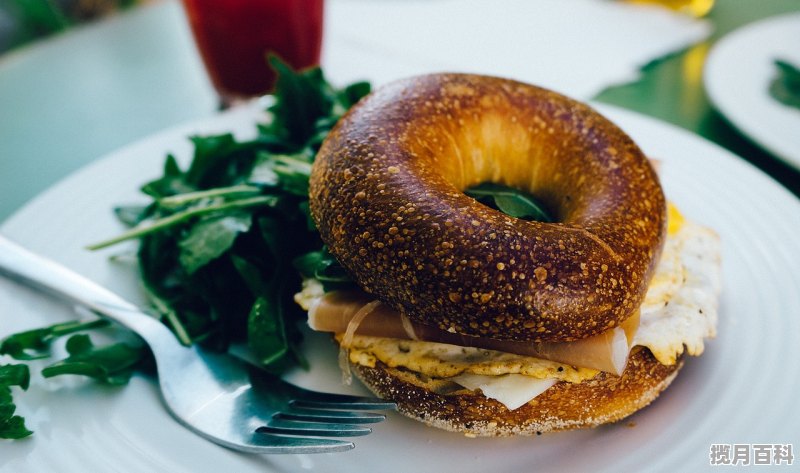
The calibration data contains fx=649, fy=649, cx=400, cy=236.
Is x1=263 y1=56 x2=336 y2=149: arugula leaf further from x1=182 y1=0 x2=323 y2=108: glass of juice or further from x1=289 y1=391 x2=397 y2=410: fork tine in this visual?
x1=289 y1=391 x2=397 y2=410: fork tine

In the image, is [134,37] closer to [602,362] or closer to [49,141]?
[49,141]

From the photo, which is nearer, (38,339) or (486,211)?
(486,211)

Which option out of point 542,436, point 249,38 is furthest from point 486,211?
point 249,38

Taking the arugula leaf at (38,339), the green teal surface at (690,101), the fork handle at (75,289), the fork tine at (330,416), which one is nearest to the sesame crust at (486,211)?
the fork tine at (330,416)

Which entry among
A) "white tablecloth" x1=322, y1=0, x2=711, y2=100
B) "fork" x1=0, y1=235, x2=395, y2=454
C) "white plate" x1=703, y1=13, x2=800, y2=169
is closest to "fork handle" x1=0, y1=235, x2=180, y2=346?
"fork" x1=0, y1=235, x2=395, y2=454

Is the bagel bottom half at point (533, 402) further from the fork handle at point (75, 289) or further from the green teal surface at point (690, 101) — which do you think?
the green teal surface at point (690, 101)

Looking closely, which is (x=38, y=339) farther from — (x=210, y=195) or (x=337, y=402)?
(x=337, y=402)
